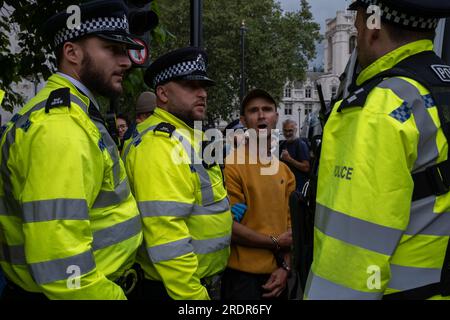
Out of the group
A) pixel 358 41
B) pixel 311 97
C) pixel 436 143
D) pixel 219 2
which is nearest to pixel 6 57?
pixel 358 41

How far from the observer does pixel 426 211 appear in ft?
5.65

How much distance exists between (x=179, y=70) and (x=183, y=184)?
91 centimetres

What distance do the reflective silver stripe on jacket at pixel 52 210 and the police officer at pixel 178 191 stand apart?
0.68m

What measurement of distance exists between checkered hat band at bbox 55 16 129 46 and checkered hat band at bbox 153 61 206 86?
752mm

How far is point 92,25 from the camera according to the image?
2379 millimetres

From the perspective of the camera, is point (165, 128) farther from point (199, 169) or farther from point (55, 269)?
point (55, 269)

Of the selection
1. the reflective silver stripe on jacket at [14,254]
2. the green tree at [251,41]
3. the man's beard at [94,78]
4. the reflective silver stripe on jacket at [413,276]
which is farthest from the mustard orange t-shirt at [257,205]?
the green tree at [251,41]

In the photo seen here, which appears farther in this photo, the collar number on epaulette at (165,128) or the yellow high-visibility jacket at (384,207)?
the collar number on epaulette at (165,128)

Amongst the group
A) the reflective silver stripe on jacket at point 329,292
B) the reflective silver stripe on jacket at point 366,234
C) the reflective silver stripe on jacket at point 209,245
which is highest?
the reflective silver stripe on jacket at point 366,234

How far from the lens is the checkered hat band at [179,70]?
3.18m

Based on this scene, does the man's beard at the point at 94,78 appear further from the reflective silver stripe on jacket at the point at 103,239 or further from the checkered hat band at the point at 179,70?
the checkered hat band at the point at 179,70

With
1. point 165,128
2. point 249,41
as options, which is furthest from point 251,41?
point 165,128

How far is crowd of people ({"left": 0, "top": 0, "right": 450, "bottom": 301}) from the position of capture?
167cm

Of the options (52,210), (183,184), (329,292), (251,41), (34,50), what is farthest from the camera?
(251,41)
